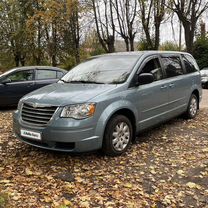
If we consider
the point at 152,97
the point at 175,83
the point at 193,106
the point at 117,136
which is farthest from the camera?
the point at 193,106

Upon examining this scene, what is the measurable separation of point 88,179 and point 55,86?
1.96 m

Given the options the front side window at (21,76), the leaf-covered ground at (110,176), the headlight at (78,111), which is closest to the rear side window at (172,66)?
the leaf-covered ground at (110,176)

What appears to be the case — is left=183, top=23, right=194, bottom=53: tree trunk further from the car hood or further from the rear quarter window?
the car hood

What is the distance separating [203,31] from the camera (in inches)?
1076

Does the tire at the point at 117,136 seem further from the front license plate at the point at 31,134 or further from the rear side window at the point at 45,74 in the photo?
the rear side window at the point at 45,74

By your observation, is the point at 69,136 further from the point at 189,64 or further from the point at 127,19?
the point at 127,19

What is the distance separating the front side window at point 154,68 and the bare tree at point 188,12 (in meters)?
11.0

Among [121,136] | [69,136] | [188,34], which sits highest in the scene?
[188,34]

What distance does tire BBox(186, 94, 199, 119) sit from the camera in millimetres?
7739

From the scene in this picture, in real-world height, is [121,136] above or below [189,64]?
below

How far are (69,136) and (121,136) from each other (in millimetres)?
1022

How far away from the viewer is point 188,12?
54.7ft

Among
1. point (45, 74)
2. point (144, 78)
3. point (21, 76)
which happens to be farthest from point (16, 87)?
point (144, 78)

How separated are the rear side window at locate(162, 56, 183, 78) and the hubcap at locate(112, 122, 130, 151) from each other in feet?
6.20
